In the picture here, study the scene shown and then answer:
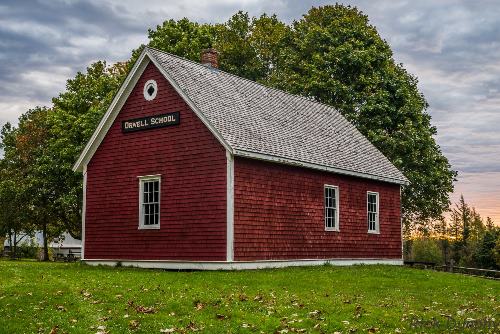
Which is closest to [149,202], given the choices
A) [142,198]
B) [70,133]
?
[142,198]

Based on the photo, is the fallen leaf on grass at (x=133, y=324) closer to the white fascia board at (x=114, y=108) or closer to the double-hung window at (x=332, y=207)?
the white fascia board at (x=114, y=108)

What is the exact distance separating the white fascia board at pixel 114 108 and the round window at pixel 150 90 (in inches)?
23.7

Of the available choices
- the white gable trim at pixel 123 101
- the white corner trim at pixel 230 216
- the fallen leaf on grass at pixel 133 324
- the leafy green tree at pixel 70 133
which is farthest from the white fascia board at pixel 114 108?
the fallen leaf on grass at pixel 133 324

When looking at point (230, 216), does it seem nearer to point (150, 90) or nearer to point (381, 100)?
point (150, 90)

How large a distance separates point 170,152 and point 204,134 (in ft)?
6.13

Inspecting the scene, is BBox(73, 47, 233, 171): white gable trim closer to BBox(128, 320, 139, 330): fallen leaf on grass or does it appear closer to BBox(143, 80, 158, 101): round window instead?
BBox(143, 80, 158, 101): round window

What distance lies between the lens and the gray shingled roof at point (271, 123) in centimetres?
2448

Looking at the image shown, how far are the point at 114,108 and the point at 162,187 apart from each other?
443 centimetres

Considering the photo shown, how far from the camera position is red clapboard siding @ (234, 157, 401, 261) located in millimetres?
23344

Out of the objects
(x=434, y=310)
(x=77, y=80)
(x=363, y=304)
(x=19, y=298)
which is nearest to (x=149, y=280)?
(x=19, y=298)

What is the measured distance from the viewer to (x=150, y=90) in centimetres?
2602

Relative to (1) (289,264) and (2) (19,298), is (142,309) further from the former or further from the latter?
(1) (289,264)

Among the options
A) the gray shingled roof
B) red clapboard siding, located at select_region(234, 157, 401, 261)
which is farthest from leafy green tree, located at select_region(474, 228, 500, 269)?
the gray shingled roof

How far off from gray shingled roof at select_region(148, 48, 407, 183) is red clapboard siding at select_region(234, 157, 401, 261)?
26.1 inches
